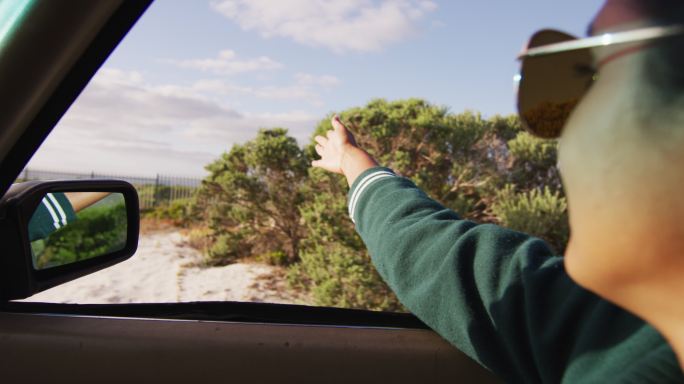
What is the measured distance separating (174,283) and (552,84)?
6.22m

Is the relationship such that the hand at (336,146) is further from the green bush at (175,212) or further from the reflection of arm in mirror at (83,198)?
the green bush at (175,212)

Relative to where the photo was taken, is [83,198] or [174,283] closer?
[83,198]

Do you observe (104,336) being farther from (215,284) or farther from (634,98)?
(215,284)

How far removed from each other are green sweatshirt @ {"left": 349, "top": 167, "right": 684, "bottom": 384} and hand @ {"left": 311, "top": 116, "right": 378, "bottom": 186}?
0.07m

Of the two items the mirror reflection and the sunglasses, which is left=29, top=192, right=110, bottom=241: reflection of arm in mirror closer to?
the mirror reflection

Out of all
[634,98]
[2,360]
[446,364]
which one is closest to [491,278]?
[446,364]

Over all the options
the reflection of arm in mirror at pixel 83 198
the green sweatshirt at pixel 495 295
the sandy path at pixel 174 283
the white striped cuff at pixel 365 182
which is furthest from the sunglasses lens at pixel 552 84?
the sandy path at pixel 174 283

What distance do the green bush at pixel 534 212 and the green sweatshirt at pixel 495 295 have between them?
3105mm

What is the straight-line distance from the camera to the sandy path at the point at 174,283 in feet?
17.4

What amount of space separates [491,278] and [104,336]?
103 cm

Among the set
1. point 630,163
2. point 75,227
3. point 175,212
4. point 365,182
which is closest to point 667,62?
point 630,163

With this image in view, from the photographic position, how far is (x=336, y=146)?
183cm

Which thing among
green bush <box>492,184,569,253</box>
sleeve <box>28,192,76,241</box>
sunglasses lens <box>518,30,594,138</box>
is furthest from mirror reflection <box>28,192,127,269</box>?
green bush <box>492,184,569,253</box>

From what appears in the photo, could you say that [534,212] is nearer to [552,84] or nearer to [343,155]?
[343,155]
